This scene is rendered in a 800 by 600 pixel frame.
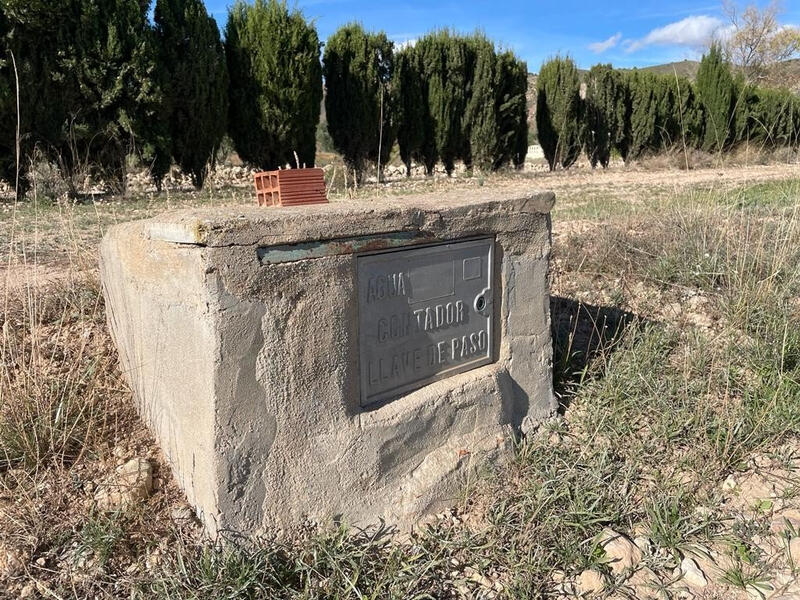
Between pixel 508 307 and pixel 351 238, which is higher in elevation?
pixel 351 238

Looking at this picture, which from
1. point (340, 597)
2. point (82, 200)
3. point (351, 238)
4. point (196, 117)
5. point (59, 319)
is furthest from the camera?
point (196, 117)

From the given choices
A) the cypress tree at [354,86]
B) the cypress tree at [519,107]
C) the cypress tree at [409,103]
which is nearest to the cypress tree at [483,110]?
the cypress tree at [519,107]

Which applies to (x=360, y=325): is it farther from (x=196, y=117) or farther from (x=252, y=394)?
(x=196, y=117)

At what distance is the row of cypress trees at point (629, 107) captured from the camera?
14.8 m

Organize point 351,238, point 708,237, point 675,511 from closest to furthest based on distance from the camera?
point 351,238, point 675,511, point 708,237

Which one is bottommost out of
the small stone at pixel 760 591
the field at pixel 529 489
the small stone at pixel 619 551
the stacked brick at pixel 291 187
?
the small stone at pixel 760 591

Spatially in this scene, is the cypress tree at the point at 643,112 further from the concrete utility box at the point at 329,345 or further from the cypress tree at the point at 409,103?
the concrete utility box at the point at 329,345

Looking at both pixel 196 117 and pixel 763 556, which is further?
pixel 196 117

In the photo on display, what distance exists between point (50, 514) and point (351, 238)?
1198 millimetres

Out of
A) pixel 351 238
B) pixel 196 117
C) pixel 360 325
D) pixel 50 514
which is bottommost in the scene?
pixel 50 514

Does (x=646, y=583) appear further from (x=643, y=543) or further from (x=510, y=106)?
(x=510, y=106)

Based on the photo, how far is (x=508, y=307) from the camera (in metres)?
2.41

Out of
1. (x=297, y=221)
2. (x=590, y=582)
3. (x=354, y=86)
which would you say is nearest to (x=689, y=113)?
(x=354, y=86)

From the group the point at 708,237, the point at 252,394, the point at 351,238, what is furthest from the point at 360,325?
the point at 708,237
